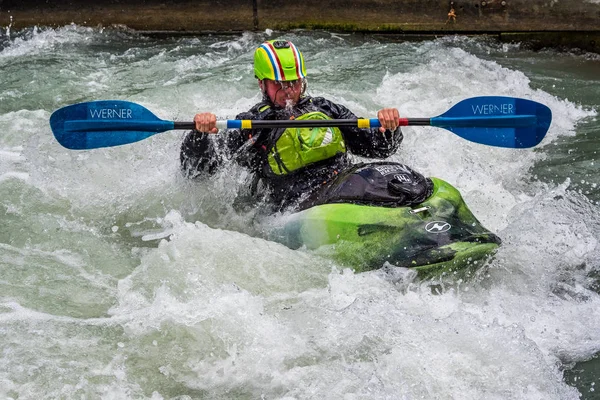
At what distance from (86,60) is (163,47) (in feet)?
3.02

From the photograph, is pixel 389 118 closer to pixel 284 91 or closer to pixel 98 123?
pixel 284 91

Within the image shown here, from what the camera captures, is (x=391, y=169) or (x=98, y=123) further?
(x=98, y=123)

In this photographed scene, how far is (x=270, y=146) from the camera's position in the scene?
195 inches

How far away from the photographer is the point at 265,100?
199 inches

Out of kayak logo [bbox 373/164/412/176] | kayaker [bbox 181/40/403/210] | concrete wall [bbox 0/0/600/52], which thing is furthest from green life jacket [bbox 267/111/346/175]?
concrete wall [bbox 0/0/600/52]

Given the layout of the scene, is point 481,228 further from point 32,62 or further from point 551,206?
A: point 32,62

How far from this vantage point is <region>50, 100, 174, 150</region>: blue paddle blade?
5047 mm

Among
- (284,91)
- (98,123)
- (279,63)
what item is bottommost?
(98,123)

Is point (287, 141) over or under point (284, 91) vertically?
under

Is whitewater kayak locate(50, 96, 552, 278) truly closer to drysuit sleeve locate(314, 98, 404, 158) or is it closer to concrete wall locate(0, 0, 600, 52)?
drysuit sleeve locate(314, 98, 404, 158)

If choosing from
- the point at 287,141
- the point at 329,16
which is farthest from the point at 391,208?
the point at 329,16

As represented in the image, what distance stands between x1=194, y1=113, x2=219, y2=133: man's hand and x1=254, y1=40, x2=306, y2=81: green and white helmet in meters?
0.48

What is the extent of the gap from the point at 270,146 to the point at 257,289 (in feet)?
3.17

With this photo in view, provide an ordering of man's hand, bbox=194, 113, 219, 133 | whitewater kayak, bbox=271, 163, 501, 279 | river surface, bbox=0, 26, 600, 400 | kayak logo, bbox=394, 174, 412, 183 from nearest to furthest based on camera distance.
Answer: river surface, bbox=0, 26, 600, 400 → whitewater kayak, bbox=271, 163, 501, 279 → kayak logo, bbox=394, 174, 412, 183 → man's hand, bbox=194, 113, 219, 133
